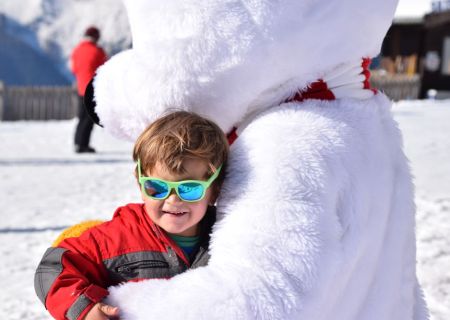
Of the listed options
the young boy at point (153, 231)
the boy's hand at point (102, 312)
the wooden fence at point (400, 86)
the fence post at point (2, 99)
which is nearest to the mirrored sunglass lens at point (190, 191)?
the young boy at point (153, 231)

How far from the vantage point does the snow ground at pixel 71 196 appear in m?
3.16

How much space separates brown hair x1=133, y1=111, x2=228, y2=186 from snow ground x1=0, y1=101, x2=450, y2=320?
1717 mm

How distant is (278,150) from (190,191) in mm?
213

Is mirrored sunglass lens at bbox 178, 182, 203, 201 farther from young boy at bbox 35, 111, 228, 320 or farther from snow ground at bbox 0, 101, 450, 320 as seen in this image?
snow ground at bbox 0, 101, 450, 320

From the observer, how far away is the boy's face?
1338mm

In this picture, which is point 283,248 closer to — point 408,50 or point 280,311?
point 280,311

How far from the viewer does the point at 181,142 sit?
1.31 meters

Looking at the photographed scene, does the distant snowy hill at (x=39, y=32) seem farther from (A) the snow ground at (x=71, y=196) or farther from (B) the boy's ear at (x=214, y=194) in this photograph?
(B) the boy's ear at (x=214, y=194)

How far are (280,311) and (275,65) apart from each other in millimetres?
519

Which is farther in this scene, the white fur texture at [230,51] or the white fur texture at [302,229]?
the white fur texture at [230,51]

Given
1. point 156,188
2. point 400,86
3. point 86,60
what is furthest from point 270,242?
point 400,86

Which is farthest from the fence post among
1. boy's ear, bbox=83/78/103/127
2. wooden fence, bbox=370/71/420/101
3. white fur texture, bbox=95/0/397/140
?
white fur texture, bbox=95/0/397/140

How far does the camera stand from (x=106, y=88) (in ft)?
4.81

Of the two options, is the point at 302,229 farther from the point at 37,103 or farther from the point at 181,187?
the point at 37,103
